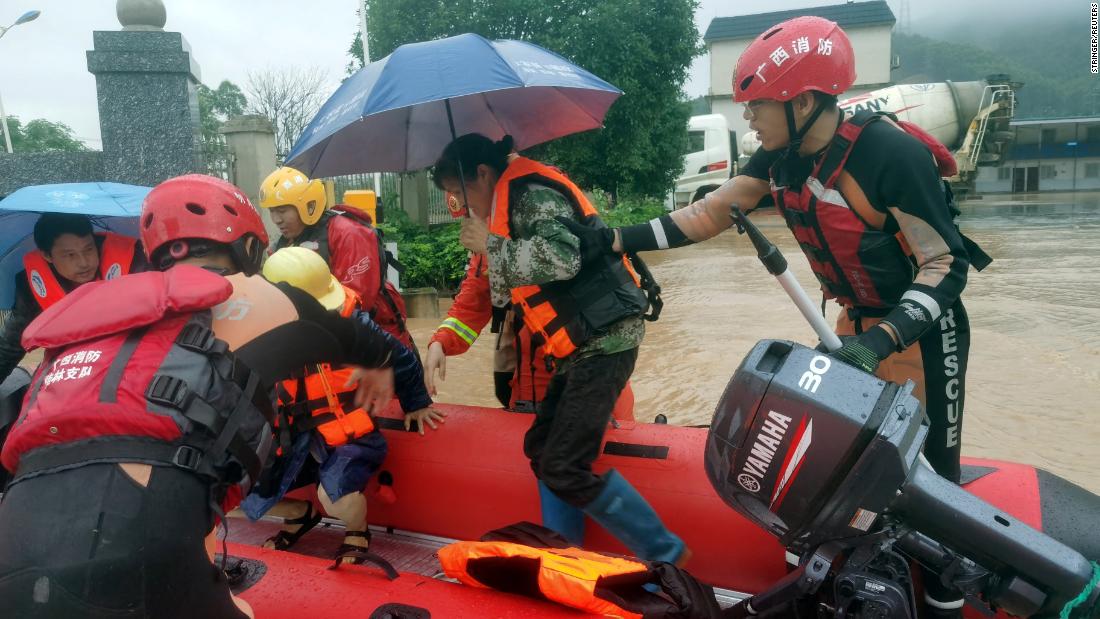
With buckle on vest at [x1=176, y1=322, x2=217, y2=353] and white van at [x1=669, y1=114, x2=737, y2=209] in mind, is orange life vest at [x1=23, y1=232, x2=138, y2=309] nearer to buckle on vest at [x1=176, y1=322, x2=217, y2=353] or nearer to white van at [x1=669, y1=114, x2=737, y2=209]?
buckle on vest at [x1=176, y1=322, x2=217, y2=353]

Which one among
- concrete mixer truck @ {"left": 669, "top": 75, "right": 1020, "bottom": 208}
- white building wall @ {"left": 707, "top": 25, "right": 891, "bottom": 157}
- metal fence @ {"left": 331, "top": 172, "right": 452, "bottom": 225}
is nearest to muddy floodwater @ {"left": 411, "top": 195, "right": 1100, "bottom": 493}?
metal fence @ {"left": 331, "top": 172, "right": 452, "bottom": 225}

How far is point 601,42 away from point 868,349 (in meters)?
12.9

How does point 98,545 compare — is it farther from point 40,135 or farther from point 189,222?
point 40,135

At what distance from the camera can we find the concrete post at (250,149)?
802 cm

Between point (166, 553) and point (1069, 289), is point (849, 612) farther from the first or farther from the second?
point (1069, 289)

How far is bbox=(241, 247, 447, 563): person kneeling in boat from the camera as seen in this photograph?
267cm

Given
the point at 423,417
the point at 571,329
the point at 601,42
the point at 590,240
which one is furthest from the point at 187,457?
the point at 601,42

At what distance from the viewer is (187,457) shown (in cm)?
137

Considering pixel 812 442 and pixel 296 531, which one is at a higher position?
pixel 812 442

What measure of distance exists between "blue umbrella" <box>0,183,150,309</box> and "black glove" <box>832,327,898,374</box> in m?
2.68

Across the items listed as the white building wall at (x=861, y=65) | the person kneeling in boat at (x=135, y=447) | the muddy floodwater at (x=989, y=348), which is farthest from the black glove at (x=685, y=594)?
the white building wall at (x=861, y=65)

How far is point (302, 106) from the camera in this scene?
71.7ft

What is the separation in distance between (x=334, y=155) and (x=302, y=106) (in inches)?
805

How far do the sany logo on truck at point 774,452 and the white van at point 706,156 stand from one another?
18.1m
